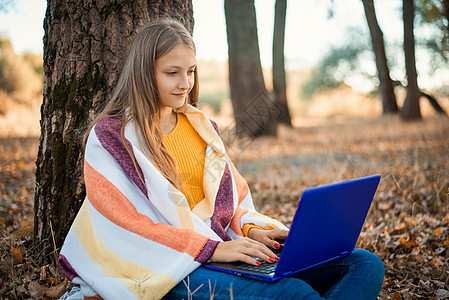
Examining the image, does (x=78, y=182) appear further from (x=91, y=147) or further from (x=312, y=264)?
(x=312, y=264)

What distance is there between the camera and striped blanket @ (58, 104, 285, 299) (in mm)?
1644

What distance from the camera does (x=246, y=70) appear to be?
349 inches

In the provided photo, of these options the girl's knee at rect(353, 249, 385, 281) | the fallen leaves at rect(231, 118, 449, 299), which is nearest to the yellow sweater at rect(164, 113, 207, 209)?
the girl's knee at rect(353, 249, 385, 281)

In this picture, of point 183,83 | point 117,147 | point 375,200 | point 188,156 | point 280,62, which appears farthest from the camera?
point 280,62

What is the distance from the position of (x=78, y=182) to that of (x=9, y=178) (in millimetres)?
3264

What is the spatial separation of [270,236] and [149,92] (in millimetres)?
883

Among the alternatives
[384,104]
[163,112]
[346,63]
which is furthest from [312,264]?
[346,63]

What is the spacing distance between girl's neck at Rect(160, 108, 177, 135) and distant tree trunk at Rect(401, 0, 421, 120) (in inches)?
369

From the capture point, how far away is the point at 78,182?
92.7 inches

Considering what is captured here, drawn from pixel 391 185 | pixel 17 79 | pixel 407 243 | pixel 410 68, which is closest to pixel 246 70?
pixel 410 68

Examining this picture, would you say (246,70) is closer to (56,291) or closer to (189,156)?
(189,156)

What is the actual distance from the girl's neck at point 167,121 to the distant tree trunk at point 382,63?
8.89 meters

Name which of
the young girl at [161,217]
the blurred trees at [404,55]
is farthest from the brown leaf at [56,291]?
the blurred trees at [404,55]

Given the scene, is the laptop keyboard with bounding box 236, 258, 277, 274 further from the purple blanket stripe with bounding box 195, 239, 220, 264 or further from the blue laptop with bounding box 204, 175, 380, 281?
the purple blanket stripe with bounding box 195, 239, 220, 264
